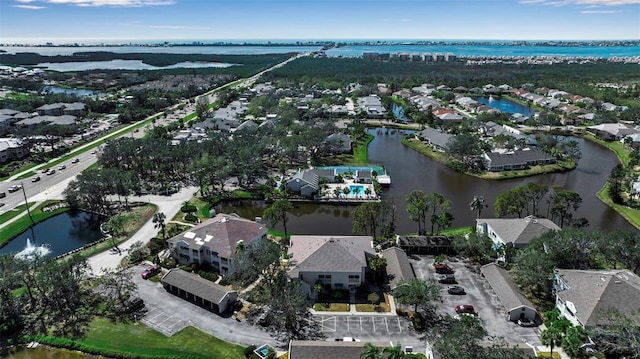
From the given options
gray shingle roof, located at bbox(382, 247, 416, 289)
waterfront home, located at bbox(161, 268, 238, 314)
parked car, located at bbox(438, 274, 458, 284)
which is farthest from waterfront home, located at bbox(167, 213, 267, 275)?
parked car, located at bbox(438, 274, 458, 284)

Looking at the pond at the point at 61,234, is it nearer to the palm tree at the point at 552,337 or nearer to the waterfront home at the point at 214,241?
the waterfront home at the point at 214,241

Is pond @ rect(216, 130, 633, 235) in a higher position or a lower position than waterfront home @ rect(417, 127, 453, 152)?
lower

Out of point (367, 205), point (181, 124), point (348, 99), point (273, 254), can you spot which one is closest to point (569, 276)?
point (367, 205)

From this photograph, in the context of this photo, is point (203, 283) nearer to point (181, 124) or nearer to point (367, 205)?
point (367, 205)

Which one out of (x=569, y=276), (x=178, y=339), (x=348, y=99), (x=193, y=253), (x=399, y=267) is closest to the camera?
(x=178, y=339)

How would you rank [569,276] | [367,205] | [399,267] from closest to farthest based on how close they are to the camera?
[569,276] < [399,267] < [367,205]

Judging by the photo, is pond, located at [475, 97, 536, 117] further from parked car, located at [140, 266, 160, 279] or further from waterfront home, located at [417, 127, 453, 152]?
parked car, located at [140, 266, 160, 279]
